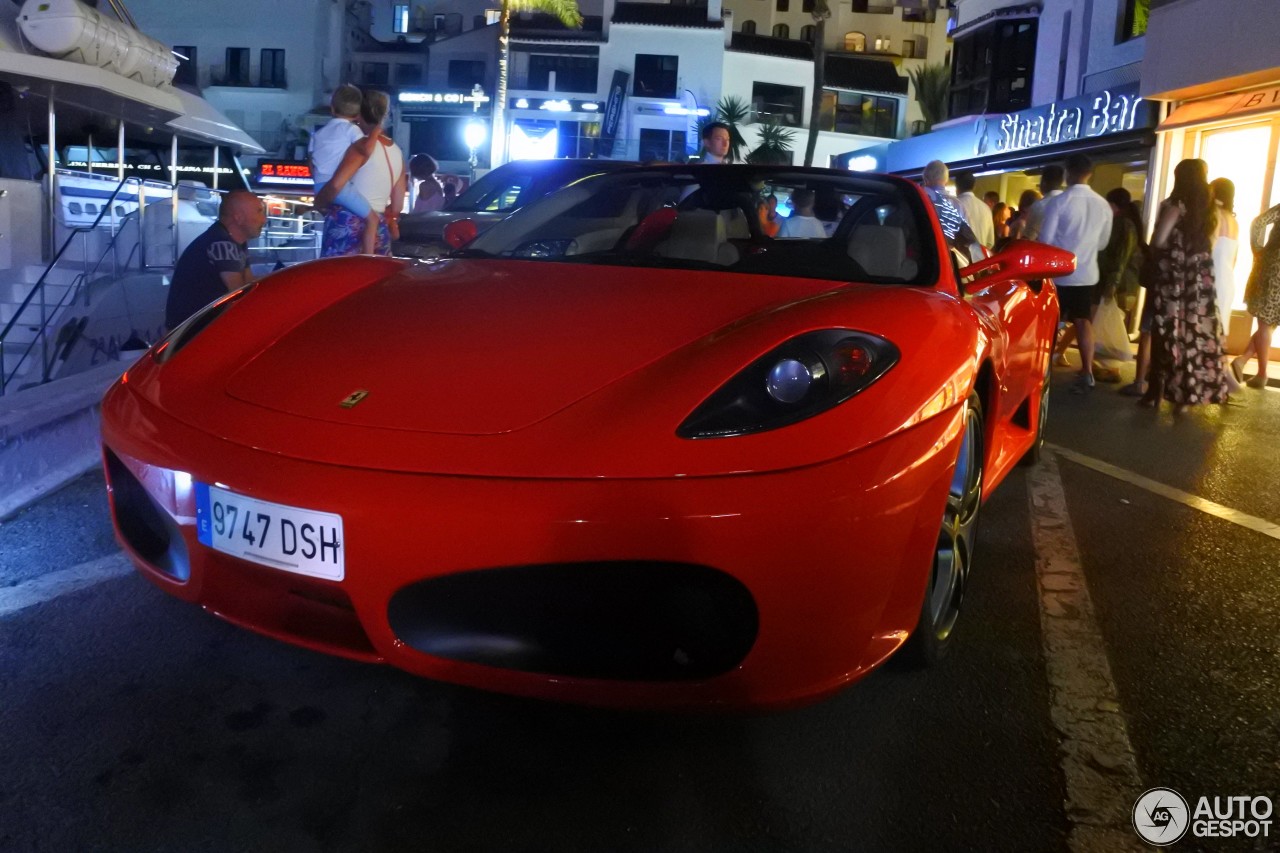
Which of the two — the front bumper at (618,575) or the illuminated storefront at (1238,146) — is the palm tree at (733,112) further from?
the front bumper at (618,575)

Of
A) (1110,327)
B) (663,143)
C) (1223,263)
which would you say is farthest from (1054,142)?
(663,143)

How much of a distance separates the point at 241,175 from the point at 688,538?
535 inches

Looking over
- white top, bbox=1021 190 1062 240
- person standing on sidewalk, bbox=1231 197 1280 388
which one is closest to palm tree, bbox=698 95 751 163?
white top, bbox=1021 190 1062 240

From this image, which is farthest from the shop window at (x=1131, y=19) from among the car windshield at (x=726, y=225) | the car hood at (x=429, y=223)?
the car windshield at (x=726, y=225)

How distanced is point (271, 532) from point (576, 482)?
561mm

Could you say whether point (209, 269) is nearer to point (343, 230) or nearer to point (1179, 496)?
point (343, 230)

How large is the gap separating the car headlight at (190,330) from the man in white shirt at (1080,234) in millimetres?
6505

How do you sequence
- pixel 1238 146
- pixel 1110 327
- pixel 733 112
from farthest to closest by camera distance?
pixel 733 112 → pixel 1238 146 → pixel 1110 327

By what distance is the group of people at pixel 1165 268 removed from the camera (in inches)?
265

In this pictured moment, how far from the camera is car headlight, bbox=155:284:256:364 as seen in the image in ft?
7.92

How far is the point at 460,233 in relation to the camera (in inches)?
136

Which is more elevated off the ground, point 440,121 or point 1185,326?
point 440,121

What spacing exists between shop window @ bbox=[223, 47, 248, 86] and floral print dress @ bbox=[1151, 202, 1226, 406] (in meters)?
40.6

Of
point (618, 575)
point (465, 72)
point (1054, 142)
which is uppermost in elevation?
point (465, 72)
